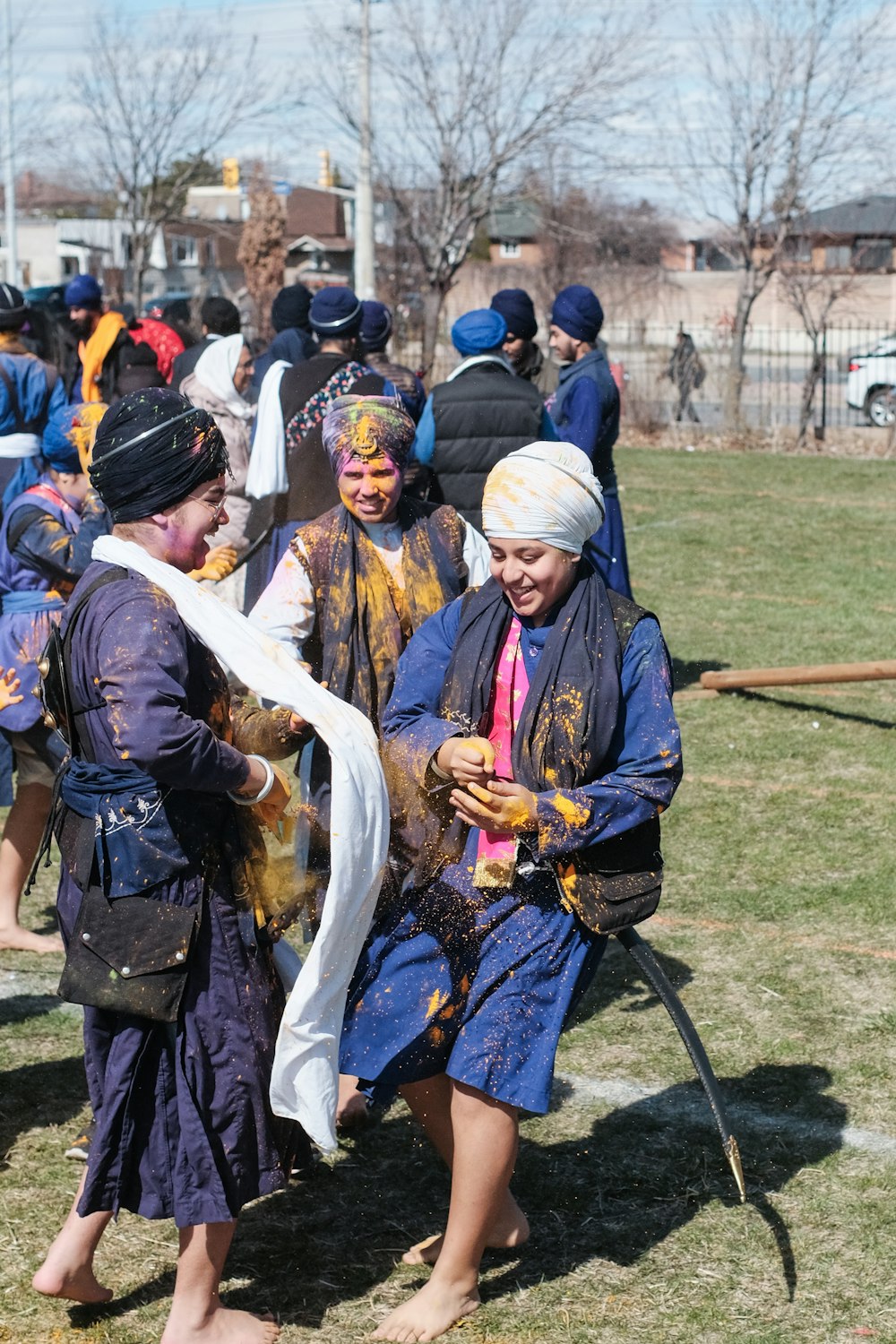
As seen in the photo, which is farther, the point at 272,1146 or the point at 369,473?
the point at 369,473

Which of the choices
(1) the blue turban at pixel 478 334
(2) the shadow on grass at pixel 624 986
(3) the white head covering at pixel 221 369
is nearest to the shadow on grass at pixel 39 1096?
(2) the shadow on grass at pixel 624 986

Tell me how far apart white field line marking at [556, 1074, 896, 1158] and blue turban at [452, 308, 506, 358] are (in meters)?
3.18

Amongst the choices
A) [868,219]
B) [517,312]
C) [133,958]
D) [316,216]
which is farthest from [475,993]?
[316,216]

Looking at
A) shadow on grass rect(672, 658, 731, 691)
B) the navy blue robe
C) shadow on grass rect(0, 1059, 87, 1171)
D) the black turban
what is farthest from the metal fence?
the navy blue robe

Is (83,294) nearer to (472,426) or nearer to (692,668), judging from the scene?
(692,668)

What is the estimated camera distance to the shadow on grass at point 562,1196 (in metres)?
3.39

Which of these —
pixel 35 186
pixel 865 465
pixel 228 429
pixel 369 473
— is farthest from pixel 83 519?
pixel 35 186

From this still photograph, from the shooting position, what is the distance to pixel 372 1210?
12.1 feet

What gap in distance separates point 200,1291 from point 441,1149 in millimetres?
601

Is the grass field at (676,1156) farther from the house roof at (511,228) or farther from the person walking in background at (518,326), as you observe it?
the house roof at (511,228)

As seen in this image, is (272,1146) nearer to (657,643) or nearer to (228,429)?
(657,643)

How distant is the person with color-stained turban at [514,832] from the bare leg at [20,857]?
90.9 inches

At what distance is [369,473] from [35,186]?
53.9 metres

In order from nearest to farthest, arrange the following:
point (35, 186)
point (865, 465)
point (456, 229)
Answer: point (865, 465) → point (456, 229) → point (35, 186)
